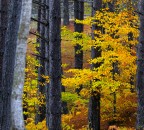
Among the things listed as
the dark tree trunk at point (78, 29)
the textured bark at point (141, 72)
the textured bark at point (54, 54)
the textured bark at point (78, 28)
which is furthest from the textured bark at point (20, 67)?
the textured bark at point (78, 28)

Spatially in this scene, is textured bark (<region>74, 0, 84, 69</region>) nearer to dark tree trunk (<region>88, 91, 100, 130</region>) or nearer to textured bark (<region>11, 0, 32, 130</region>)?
dark tree trunk (<region>88, 91, 100, 130</region>)

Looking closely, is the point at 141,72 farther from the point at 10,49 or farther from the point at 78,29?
the point at 78,29

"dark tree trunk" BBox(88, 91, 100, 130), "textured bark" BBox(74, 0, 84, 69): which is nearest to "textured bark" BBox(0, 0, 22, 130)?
"dark tree trunk" BBox(88, 91, 100, 130)

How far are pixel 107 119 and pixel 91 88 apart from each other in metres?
2.10

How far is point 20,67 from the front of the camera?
588cm

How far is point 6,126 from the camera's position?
5.97 m

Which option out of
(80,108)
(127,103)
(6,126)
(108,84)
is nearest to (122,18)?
(108,84)

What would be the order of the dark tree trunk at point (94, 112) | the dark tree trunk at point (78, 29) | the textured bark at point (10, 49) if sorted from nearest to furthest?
the textured bark at point (10, 49)
the dark tree trunk at point (94, 112)
the dark tree trunk at point (78, 29)

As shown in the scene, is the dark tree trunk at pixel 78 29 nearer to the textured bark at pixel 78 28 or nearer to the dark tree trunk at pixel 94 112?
the textured bark at pixel 78 28

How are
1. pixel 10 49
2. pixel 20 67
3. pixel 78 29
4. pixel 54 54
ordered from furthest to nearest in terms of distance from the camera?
pixel 78 29 < pixel 54 54 < pixel 20 67 < pixel 10 49

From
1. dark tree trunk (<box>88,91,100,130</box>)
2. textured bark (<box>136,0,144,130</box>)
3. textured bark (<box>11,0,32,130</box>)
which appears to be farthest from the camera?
dark tree trunk (<box>88,91,100,130</box>)

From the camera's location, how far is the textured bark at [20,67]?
5855mm

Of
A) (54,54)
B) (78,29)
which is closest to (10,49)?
(54,54)

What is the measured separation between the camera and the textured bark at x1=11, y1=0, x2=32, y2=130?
5855mm
